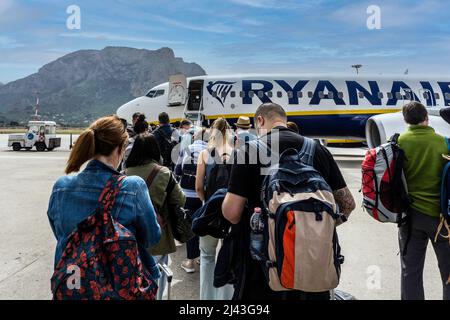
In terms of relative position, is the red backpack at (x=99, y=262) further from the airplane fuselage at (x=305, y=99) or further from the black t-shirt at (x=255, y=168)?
the airplane fuselage at (x=305, y=99)

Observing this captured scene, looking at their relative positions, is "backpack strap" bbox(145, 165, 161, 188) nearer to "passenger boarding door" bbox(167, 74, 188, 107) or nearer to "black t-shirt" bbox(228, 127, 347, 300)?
"black t-shirt" bbox(228, 127, 347, 300)

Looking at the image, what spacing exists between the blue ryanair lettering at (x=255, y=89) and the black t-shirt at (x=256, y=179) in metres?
12.6

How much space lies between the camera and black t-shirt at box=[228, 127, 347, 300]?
226 cm

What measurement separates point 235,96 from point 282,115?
1242cm

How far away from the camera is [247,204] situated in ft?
7.81

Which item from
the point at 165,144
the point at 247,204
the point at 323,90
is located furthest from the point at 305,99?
the point at 247,204

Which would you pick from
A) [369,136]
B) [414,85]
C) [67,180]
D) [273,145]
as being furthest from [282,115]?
[414,85]

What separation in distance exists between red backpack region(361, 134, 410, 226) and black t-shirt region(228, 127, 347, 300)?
1020 mm

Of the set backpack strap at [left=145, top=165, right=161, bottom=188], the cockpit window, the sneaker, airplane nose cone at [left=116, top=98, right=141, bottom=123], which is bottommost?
the sneaker

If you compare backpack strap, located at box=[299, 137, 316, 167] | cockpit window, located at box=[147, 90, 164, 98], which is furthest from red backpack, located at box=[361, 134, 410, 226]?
cockpit window, located at box=[147, 90, 164, 98]

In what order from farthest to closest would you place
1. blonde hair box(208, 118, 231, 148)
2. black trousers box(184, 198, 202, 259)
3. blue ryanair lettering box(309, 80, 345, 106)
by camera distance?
blue ryanair lettering box(309, 80, 345, 106) < black trousers box(184, 198, 202, 259) < blonde hair box(208, 118, 231, 148)

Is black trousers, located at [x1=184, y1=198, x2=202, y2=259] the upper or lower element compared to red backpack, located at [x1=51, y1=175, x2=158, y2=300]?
lower

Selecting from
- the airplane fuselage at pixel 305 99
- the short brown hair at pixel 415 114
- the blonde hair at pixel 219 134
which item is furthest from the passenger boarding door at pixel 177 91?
the short brown hair at pixel 415 114

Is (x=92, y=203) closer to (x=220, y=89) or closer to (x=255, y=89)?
(x=220, y=89)
